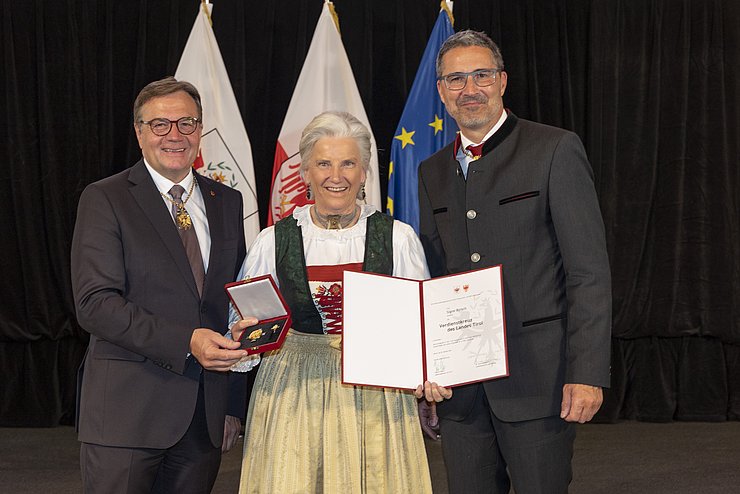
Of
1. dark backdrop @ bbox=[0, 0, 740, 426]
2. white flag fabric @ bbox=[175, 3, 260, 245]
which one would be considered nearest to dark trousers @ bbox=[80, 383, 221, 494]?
white flag fabric @ bbox=[175, 3, 260, 245]

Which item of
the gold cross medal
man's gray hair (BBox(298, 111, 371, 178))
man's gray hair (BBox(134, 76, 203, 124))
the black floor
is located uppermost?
man's gray hair (BBox(134, 76, 203, 124))

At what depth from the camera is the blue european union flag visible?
4988 mm

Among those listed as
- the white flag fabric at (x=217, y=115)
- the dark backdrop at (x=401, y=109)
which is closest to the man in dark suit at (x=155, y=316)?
the white flag fabric at (x=217, y=115)

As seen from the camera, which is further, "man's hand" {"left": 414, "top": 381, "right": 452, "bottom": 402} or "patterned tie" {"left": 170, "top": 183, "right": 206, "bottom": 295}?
"patterned tie" {"left": 170, "top": 183, "right": 206, "bottom": 295}

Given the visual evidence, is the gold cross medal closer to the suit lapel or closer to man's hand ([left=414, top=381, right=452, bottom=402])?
the suit lapel

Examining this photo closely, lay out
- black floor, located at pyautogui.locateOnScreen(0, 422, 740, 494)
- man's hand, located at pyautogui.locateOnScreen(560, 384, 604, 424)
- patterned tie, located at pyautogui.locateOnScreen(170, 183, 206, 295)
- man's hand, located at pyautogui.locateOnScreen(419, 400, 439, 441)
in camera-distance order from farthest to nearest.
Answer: black floor, located at pyautogui.locateOnScreen(0, 422, 740, 494) → man's hand, located at pyautogui.locateOnScreen(419, 400, 439, 441) → patterned tie, located at pyautogui.locateOnScreen(170, 183, 206, 295) → man's hand, located at pyautogui.locateOnScreen(560, 384, 604, 424)

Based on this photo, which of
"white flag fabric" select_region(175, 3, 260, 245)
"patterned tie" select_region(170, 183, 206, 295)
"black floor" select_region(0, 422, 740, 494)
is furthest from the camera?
"white flag fabric" select_region(175, 3, 260, 245)

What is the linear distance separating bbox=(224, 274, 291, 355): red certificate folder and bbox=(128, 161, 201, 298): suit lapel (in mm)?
227

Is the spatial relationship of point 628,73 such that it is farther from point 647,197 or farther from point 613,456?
point 613,456

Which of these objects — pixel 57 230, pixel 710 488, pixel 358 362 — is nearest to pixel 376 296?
pixel 358 362

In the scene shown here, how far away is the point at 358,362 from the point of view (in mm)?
2109

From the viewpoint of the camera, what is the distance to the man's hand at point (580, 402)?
7.17ft

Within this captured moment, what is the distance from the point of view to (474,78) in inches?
94.1

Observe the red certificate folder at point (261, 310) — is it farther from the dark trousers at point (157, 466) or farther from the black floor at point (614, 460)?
the black floor at point (614, 460)
